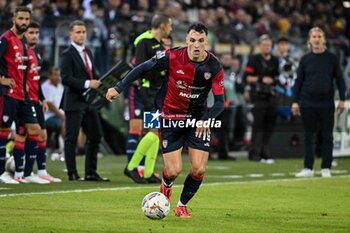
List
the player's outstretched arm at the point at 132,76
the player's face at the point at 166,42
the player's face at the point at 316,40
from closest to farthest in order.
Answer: the player's outstretched arm at the point at 132,76, the player's face at the point at 166,42, the player's face at the point at 316,40

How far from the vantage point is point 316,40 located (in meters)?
17.3

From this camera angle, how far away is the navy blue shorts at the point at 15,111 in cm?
1476

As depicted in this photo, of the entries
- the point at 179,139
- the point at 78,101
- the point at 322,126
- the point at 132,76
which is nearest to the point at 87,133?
the point at 78,101

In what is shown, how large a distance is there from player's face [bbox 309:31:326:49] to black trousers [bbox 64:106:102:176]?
398 cm

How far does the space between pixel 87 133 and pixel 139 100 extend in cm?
98

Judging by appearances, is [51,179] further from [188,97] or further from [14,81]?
[188,97]

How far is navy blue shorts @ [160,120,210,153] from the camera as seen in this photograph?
11203 millimetres

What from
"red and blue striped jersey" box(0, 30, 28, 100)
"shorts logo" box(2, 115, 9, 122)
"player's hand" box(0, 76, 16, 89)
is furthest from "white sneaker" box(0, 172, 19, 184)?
"player's hand" box(0, 76, 16, 89)

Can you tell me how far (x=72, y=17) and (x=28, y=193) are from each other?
9.26 meters

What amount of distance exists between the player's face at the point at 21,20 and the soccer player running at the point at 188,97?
4033 mm

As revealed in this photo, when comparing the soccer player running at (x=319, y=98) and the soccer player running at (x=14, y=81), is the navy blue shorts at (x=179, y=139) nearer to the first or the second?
the soccer player running at (x=14, y=81)

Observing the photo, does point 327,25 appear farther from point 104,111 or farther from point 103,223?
point 103,223

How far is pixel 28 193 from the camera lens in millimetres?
13617

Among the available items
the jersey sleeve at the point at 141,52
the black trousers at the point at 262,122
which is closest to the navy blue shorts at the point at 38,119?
the jersey sleeve at the point at 141,52
